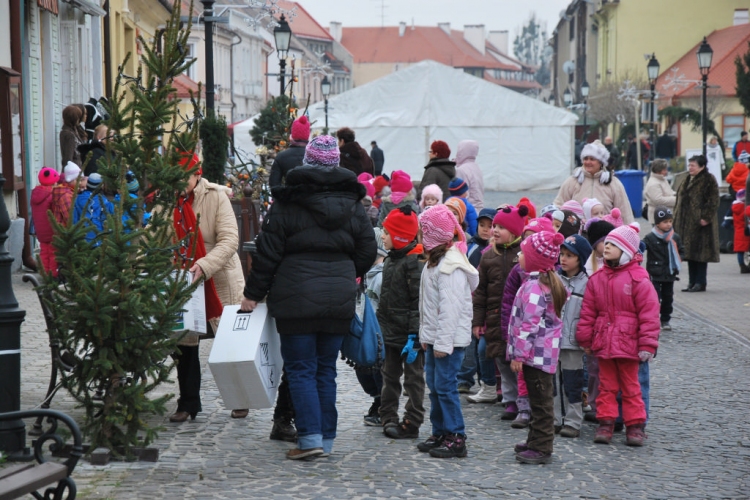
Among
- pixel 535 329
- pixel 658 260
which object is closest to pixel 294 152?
pixel 658 260

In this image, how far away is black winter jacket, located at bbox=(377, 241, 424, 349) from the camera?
7227 mm

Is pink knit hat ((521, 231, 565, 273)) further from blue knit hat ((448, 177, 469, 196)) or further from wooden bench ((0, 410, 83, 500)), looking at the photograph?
blue knit hat ((448, 177, 469, 196))

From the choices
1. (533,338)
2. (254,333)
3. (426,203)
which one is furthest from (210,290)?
(426,203)

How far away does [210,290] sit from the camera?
7426mm

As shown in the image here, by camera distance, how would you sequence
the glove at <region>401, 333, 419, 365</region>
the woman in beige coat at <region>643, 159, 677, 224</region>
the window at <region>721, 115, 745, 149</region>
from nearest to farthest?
1. the glove at <region>401, 333, 419, 365</region>
2. the woman in beige coat at <region>643, 159, 677, 224</region>
3. the window at <region>721, 115, 745, 149</region>

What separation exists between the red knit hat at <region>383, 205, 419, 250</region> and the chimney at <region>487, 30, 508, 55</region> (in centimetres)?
17269

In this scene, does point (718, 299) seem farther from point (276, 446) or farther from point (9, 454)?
point (9, 454)

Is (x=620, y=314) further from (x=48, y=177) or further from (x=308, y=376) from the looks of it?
(x=48, y=177)

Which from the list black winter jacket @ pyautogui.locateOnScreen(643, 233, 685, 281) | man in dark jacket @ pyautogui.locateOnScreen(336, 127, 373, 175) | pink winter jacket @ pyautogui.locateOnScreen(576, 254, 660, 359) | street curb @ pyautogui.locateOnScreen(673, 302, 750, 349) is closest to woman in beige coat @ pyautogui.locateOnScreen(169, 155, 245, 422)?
pink winter jacket @ pyautogui.locateOnScreen(576, 254, 660, 359)

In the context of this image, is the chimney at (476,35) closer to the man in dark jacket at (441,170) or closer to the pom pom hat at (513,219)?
the man in dark jacket at (441,170)

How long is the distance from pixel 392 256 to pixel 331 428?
4.06 ft

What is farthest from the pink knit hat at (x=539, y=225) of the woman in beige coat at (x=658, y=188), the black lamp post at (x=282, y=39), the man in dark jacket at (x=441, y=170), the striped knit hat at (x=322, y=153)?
the black lamp post at (x=282, y=39)

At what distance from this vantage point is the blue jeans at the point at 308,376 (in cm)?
653

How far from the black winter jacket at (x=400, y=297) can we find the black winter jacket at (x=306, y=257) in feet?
2.55
